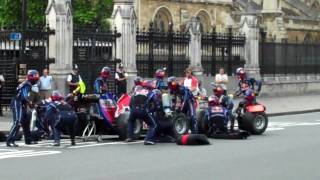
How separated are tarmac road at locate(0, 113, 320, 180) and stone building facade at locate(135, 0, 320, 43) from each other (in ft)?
109

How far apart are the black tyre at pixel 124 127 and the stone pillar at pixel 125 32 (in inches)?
419

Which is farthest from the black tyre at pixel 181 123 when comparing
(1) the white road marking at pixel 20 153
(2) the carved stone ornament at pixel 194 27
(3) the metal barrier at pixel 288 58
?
(3) the metal barrier at pixel 288 58

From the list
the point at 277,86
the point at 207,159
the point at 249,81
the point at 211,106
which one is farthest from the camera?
the point at 277,86

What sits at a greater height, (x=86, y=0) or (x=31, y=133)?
(x=86, y=0)

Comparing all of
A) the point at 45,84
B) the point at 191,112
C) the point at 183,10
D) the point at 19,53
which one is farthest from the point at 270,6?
the point at 191,112

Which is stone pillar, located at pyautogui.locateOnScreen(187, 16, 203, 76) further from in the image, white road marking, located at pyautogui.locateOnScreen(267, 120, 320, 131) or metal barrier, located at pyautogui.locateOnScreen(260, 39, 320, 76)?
white road marking, located at pyautogui.locateOnScreen(267, 120, 320, 131)

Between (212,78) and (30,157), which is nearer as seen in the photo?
(30,157)

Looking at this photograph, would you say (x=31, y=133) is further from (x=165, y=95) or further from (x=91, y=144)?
(x=165, y=95)

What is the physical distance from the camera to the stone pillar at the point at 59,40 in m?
26.2

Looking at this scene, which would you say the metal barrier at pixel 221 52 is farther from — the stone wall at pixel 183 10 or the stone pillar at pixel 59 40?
the stone wall at pixel 183 10

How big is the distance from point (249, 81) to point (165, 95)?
386 cm

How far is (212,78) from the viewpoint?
34.0 m

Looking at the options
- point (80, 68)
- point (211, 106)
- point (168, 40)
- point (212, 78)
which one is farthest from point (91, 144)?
point (212, 78)

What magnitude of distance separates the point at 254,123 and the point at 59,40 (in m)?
8.95
